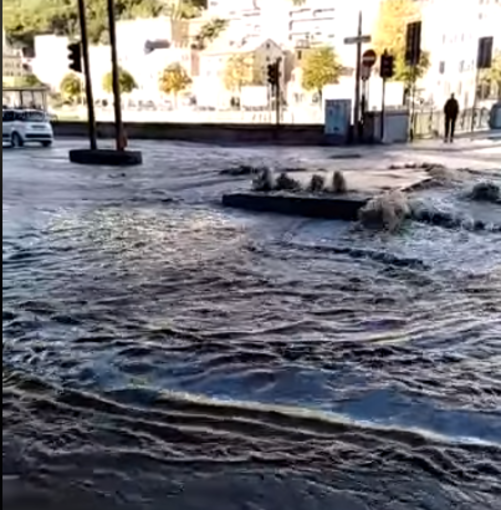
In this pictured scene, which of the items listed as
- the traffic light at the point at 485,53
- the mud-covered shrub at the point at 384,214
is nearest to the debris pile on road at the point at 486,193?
the mud-covered shrub at the point at 384,214

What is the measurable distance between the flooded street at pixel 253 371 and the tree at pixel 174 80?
A: 50923 mm

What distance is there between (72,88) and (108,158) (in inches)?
1637

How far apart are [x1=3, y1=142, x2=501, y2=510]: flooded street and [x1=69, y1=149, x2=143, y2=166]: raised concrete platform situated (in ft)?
34.9

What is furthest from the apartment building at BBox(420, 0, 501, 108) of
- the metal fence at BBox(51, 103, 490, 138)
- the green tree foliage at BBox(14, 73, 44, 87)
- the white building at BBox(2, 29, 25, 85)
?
the white building at BBox(2, 29, 25, 85)

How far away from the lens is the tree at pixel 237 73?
185 ft

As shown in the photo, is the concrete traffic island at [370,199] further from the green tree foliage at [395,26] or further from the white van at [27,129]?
the green tree foliage at [395,26]

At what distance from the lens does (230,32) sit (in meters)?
63.3

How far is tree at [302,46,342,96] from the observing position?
5600 centimetres

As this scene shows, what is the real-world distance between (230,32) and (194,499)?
6310 centimetres

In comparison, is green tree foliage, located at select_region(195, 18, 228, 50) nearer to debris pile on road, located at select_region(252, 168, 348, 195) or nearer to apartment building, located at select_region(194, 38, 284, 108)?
apartment building, located at select_region(194, 38, 284, 108)

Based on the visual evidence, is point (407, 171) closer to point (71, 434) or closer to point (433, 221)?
point (433, 221)

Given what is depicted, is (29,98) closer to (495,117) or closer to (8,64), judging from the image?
(495,117)

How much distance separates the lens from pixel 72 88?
59.6 meters

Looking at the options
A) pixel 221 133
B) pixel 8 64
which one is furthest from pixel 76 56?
pixel 8 64
